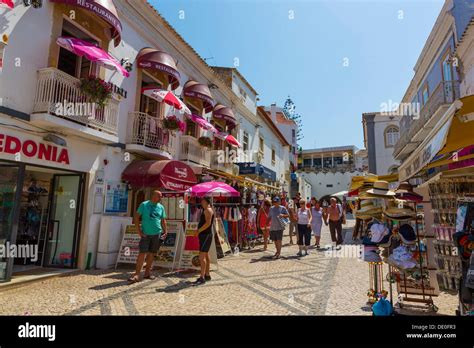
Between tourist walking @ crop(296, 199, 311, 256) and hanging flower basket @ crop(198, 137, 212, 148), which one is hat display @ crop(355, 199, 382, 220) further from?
hanging flower basket @ crop(198, 137, 212, 148)

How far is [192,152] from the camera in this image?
1222 centimetres

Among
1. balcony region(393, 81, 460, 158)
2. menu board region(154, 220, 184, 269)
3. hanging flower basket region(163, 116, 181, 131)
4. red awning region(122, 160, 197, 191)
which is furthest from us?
balcony region(393, 81, 460, 158)

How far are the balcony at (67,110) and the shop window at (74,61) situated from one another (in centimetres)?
111

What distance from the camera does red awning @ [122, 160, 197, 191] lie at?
27.3 feet

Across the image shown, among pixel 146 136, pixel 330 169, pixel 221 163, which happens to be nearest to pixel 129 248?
pixel 146 136

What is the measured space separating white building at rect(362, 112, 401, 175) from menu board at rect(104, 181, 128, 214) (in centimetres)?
2340

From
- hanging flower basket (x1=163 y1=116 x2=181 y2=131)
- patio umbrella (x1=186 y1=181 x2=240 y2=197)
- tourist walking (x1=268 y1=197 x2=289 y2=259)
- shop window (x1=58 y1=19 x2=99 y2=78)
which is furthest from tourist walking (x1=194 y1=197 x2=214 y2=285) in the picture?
shop window (x1=58 y1=19 x2=99 y2=78)

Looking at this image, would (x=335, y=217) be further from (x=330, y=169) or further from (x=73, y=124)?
(x=330, y=169)

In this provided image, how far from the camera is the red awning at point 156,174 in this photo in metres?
8.31

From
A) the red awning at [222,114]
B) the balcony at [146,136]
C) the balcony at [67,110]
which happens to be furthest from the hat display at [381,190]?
the red awning at [222,114]
